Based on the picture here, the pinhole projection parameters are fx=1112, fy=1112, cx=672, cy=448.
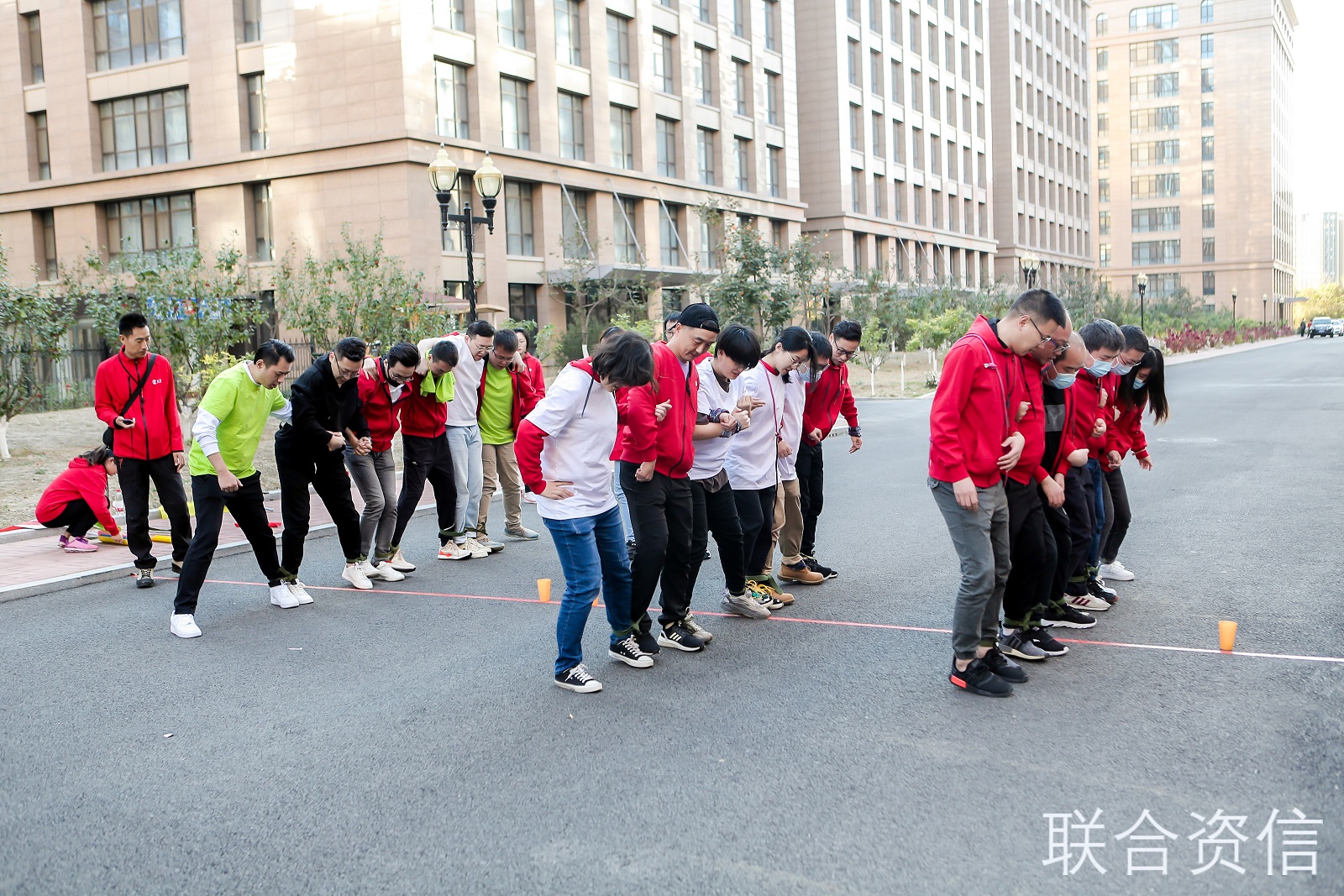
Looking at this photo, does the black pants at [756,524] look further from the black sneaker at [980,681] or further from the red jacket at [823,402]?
the black sneaker at [980,681]

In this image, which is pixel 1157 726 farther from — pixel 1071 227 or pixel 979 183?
pixel 1071 227

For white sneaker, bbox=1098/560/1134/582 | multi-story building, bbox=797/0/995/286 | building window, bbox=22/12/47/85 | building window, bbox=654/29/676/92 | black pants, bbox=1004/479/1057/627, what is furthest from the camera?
multi-story building, bbox=797/0/995/286

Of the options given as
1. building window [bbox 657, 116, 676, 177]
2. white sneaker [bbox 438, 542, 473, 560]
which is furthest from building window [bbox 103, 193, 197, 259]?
white sneaker [bbox 438, 542, 473, 560]

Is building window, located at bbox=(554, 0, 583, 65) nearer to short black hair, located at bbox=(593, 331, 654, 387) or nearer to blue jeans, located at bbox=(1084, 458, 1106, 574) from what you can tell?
blue jeans, located at bbox=(1084, 458, 1106, 574)

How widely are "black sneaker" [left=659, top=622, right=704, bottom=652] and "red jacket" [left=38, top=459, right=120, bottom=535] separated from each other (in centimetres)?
640

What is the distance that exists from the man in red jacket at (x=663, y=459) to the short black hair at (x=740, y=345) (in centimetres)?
26

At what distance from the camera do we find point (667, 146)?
4375 centimetres

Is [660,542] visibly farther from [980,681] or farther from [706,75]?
[706,75]

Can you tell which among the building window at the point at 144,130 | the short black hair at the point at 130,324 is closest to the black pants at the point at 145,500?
the short black hair at the point at 130,324

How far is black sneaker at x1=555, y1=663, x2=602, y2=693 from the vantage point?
5.60 meters

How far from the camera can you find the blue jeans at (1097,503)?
6918 millimetres

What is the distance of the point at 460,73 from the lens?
115 ft

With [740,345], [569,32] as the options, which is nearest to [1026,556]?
[740,345]

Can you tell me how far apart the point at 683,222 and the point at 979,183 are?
3789 cm
